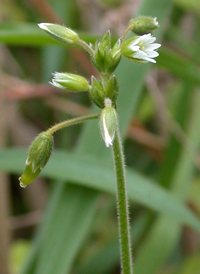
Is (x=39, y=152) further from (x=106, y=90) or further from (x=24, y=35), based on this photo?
(x=24, y=35)

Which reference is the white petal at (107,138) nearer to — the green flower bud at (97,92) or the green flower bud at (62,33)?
the green flower bud at (97,92)

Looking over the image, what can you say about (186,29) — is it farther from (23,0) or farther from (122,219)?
(122,219)

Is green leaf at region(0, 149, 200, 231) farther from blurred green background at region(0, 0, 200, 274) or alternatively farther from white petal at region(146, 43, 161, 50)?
white petal at region(146, 43, 161, 50)

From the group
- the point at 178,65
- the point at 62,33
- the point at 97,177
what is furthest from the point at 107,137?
the point at 178,65

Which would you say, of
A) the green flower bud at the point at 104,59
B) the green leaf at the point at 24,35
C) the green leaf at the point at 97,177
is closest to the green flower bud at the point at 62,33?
the green flower bud at the point at 104,59

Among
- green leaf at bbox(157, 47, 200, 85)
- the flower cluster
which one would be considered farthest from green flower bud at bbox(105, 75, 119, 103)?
green leaf at bbox(157, 47, 200, 85)

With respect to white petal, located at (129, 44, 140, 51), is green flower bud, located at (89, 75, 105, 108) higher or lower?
lower

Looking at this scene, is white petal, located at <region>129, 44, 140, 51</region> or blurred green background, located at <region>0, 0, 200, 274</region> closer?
white petal, located at <region>129, 44, 140, 51</region>
